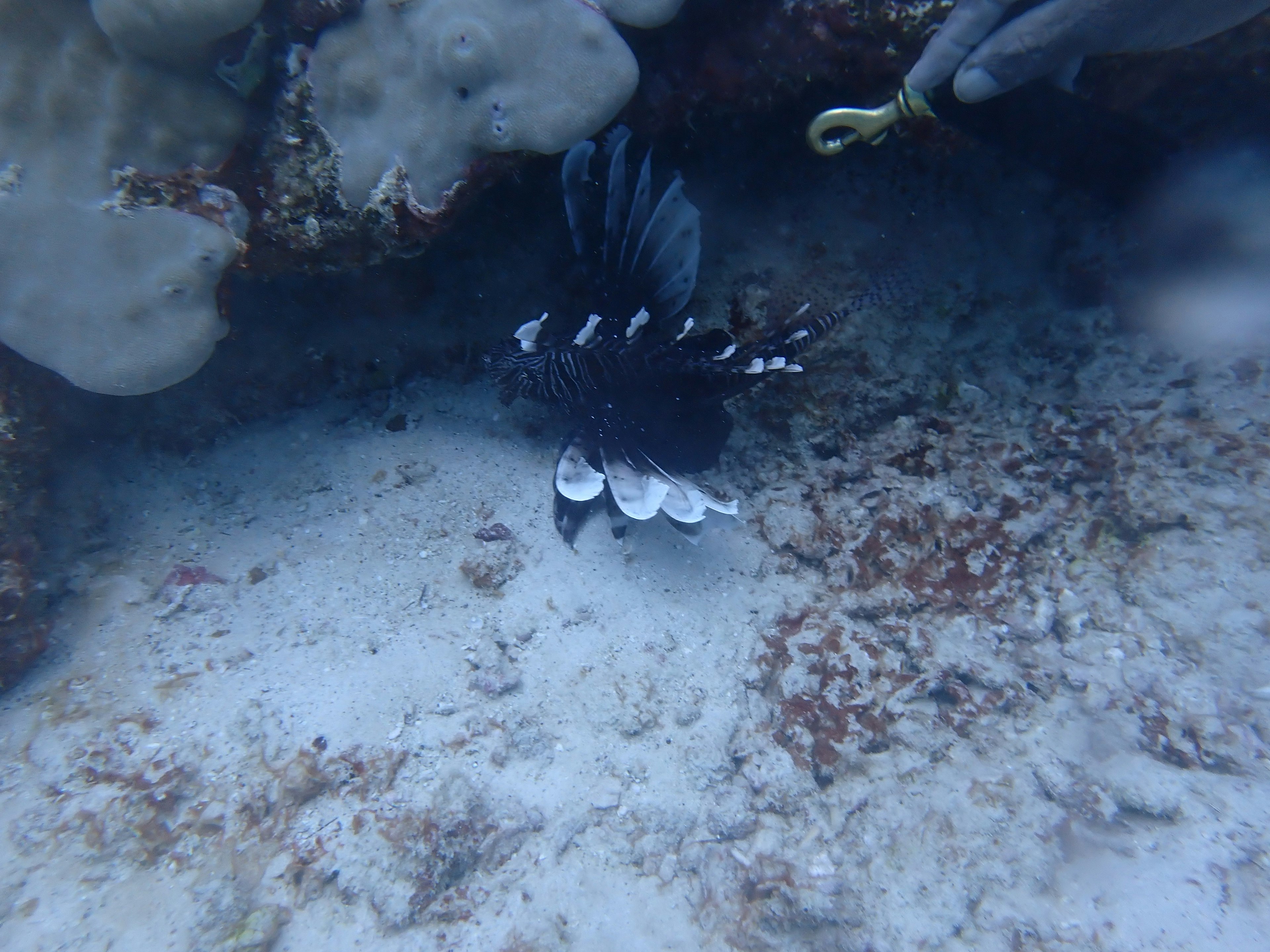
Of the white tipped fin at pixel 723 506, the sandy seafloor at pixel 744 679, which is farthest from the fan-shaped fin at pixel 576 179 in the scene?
the white tipped fin at pixel 723 506

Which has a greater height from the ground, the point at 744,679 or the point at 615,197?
the point at 615,197

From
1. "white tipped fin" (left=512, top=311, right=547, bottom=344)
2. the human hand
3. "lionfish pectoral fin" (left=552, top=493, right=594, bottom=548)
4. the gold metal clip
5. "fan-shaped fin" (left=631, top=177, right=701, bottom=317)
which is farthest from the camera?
"lionfish pectoral fin" (left=552, top=493, right=594, bottom=548)

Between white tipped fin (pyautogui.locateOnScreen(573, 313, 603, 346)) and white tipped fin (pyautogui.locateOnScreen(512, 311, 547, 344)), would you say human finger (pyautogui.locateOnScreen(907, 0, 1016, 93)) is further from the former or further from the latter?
white tipped fin (pyautogui.locateOnScreen(512, 311, 547, 344))

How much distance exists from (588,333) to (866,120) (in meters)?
1.55

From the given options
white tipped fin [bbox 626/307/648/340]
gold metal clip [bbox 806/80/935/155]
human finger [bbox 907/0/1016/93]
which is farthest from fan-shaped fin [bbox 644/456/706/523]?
human finger [bbox 907/0/1016/93]

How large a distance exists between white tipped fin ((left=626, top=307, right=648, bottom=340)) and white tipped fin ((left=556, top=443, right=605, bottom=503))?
2.32 feet

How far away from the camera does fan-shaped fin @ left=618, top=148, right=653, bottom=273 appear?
129 inches

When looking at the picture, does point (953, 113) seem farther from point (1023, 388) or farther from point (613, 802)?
point (613, 802)

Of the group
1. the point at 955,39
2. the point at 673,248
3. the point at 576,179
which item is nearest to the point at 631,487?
the point at 673,248

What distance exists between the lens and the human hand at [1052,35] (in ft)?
6.43

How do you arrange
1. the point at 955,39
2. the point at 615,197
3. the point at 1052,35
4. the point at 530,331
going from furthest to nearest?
the point at 615,197 < the point at 530,331 < the point at 955,39 < the point at 1052,35

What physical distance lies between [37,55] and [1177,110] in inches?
193

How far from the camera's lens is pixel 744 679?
3.23 metres

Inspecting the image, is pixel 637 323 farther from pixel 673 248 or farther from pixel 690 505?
pixel 690 505
